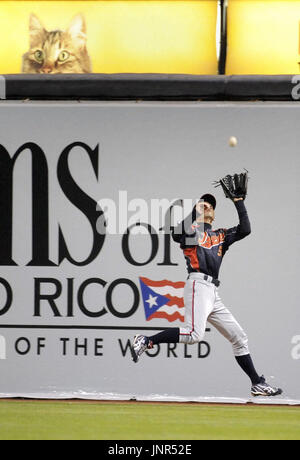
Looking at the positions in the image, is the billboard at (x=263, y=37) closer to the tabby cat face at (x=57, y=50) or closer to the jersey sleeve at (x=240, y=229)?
the jersey sleeve at (x=240, y=229)

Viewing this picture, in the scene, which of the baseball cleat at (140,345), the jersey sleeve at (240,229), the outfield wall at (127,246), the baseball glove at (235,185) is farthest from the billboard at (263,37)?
the baseball cleat at (140,345)

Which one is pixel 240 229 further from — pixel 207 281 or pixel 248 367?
pixel 248 367

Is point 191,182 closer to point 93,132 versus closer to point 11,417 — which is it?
point 93,132

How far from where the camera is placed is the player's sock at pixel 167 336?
11.2 metres

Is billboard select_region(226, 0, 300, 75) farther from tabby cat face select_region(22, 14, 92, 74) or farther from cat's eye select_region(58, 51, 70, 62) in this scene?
cat's eye select_region(58, 51, 70, 62)

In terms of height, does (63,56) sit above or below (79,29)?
below

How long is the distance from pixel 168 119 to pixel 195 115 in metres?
0.30

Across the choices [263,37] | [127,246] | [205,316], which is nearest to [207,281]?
[205,316]

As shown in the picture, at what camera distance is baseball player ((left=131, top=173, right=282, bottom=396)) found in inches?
441

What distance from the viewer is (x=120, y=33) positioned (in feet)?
36.7

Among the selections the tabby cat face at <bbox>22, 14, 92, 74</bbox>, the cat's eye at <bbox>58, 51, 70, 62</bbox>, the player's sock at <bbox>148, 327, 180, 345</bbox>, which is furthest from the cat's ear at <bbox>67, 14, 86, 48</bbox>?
the player's sock at <bbox>148, 327, 180, 345</bbox>

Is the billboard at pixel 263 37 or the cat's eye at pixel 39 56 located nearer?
the billboard at pixel 263 37

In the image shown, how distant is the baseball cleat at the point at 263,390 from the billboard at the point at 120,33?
3377 mm

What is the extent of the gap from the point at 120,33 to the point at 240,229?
2.47 m
